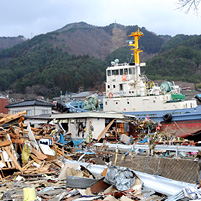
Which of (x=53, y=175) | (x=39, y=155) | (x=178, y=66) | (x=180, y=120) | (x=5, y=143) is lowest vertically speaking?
(x=53, y=175)

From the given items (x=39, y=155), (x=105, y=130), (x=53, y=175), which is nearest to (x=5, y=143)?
(x=39, y=155)

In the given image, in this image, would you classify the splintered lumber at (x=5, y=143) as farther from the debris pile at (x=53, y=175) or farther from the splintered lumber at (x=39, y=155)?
the splintered lumber at (x=39, y=155)

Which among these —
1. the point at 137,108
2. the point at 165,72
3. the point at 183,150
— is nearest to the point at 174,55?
the point at 165,72

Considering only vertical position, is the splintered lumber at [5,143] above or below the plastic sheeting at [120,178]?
above

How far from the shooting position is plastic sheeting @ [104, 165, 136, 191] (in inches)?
285

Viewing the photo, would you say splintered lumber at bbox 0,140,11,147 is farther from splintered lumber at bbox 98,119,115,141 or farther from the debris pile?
splintered lumber at bbox 98,119,115,141

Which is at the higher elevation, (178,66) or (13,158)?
(178,66)

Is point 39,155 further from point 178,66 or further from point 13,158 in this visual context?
point 178,66

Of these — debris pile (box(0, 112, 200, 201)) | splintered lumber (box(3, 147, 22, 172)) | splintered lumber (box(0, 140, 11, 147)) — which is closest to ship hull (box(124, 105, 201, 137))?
debris pile (box(0, 112, 200, 201))

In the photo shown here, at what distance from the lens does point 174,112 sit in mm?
22969

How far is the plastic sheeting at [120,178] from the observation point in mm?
7250

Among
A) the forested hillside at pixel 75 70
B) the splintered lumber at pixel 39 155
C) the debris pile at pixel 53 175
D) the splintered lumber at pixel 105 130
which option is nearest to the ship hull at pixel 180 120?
the splintered lumber at pixel 105 130

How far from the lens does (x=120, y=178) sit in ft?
24.1

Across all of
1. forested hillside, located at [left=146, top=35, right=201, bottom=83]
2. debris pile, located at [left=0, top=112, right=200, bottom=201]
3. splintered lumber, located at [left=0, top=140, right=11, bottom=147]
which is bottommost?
debris pile, located at [left=0, top=112, right=200, bottom=201]
